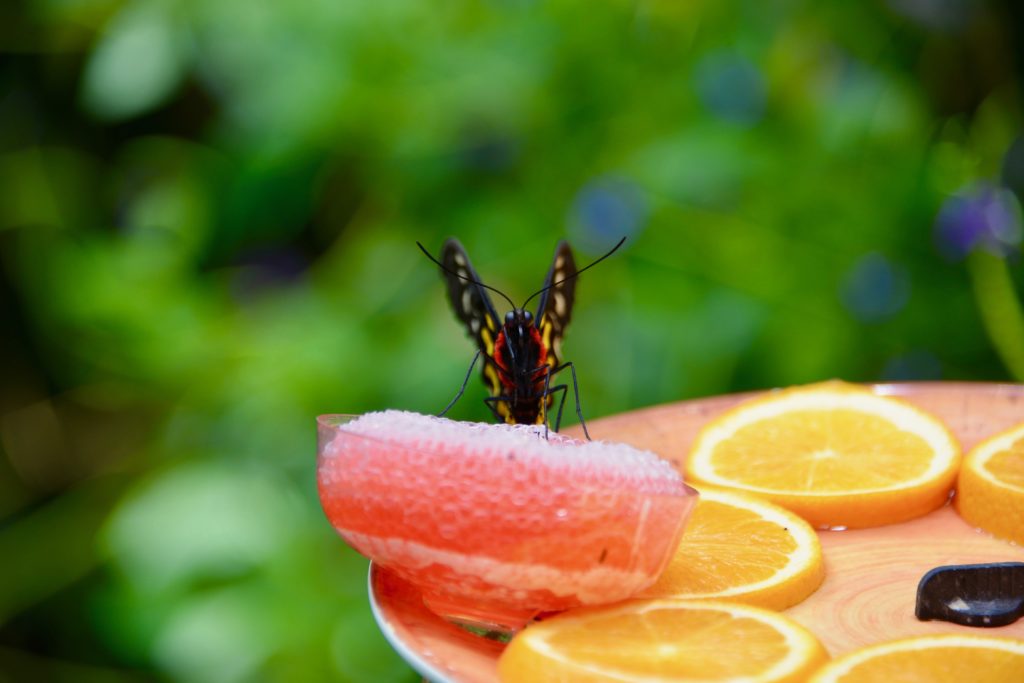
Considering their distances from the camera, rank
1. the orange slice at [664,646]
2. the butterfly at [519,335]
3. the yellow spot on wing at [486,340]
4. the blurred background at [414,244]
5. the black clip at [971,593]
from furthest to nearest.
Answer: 1. the blurred background at [414,244]
2. the yellow spot on wing at [486,340]
3. the butterfly at [519,335]
4. the black clip at [971,593]
5. the orange slice at [664,646]

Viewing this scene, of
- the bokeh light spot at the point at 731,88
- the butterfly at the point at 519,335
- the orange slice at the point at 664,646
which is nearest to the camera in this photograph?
the orange slice at the point at 664,646

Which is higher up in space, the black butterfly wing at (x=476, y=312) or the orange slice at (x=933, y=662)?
the black butterfly wing at (x=476, y=312)

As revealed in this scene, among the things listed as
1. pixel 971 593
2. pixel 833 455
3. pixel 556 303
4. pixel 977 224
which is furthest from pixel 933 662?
pixel 977 224

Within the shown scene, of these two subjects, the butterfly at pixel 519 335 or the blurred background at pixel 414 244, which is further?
the blurred background at pixel 414 244

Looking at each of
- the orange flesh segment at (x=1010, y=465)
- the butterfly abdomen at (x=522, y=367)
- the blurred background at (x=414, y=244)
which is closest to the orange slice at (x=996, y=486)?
the orange flesh segment at (x=1010, y=465)

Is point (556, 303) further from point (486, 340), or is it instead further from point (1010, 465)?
→ point (1010, 465)

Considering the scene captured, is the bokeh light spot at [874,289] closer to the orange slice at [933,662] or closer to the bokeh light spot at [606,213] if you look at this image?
the bokeh light spot at [606,213]

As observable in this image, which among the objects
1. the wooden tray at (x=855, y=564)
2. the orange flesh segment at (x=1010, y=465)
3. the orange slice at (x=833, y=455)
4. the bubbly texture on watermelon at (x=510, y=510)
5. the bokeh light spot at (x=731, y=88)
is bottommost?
the wooden tray at (x=855, y=564)
